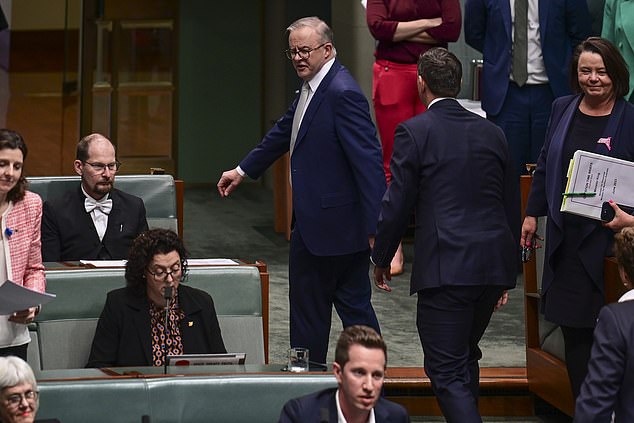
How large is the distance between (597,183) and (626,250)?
2.79 feet

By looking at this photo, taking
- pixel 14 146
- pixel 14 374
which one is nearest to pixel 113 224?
pixel 14 146

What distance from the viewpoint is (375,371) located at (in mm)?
3547

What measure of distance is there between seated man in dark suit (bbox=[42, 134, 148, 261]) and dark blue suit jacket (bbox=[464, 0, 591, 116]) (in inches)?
88.0

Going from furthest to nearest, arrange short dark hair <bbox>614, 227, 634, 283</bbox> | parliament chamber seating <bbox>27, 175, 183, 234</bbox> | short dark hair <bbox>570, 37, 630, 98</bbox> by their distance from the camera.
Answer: parliament chamber seating <bbox>27, 175, 183, 234</bbox> → short dark hair <bbox>570, 37, 630, 98</bbox> → short dark hair <bbox>614, 227, 634, 283</bbox>

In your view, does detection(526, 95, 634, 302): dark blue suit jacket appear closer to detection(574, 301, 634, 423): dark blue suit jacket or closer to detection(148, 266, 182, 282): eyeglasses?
detection(574, 301, 634, 423): dark blue suit jacket

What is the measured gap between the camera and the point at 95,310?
191 inches

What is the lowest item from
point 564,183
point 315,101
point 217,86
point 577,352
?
point 577,352

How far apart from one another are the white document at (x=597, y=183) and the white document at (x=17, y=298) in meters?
1.76

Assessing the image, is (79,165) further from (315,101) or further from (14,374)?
(14,374)

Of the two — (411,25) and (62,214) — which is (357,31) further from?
(62,214)

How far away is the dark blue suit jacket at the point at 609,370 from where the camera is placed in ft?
12.1

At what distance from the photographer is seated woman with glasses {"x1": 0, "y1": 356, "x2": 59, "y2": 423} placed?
3.48m

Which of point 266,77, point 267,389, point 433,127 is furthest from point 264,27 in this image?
point 267,389

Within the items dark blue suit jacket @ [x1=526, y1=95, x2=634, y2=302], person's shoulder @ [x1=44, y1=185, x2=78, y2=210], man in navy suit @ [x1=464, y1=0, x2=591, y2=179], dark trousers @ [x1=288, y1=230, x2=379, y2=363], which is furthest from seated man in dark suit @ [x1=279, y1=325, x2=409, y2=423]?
man in navy suit @ [x1=464, y1=0, x2=591, y2=179]
